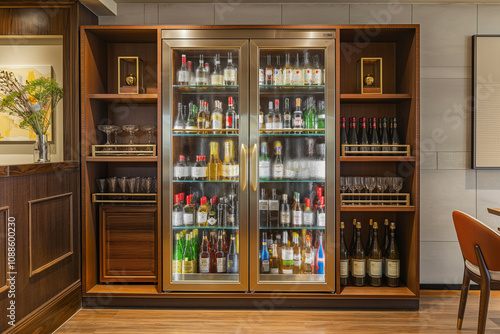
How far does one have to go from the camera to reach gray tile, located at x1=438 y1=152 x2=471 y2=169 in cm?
326

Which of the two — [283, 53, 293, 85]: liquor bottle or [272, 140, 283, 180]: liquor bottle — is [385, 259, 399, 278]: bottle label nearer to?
[272, 140, 283, 180]: liquor bottle

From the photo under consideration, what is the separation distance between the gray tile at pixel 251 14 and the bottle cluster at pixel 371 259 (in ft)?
5.67

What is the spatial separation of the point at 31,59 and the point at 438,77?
10.4ft

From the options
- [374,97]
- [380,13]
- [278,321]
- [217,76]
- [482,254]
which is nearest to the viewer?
[482,254]

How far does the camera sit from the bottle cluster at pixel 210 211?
296 centimetres

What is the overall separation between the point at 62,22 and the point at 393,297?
307 cm

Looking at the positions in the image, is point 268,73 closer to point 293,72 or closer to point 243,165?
point 293,72

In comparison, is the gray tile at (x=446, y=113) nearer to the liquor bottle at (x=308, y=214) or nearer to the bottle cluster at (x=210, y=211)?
the liquor bottle at (x=308, y=214)

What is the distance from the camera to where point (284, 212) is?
116 inches

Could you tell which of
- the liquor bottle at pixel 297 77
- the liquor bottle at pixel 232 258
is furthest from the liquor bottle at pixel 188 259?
the liquor bottle at pixel 297 77

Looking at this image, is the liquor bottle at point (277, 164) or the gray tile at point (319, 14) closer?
the liquor bottle at point (277, 164)

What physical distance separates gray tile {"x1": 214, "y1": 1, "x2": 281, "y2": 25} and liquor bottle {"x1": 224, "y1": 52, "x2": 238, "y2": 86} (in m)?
0.51

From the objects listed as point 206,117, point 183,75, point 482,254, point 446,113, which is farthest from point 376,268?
point 183,75

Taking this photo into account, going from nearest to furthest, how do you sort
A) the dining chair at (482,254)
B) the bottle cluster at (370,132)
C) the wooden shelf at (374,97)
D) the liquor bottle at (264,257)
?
the dining chair at (482,254), the wooden shelf at (374,97), the liquor bottle at (264,257), the bottle cluster at (370,132)
